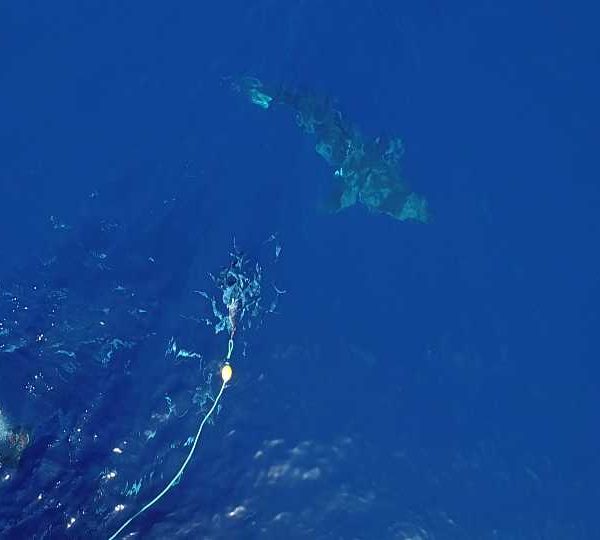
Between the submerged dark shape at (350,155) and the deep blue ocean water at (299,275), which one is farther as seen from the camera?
the submerged dark shape at (350,155)

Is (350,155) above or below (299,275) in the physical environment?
above

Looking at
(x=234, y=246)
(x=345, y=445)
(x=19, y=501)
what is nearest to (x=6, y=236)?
(x=234, y=246)

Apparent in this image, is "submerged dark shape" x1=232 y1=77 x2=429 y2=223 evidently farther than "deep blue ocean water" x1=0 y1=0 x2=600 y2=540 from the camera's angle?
Yes

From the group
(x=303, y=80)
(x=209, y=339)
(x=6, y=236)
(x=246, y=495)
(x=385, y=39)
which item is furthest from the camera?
(x=385, y=39)

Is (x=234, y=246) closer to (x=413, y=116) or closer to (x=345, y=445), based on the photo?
(x=345, y=445)
